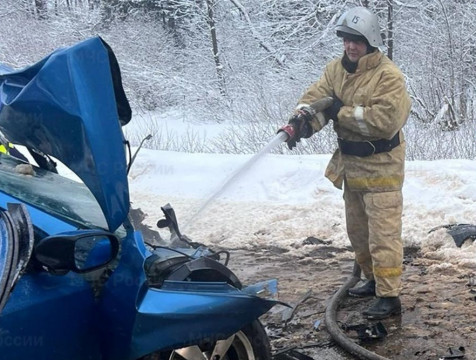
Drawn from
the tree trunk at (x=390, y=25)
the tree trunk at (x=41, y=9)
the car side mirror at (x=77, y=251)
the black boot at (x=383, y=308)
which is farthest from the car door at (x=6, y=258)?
the tree trunk at (x=41, y=9)

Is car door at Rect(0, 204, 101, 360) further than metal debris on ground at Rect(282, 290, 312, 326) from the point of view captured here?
No

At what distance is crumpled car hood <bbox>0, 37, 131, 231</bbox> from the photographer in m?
2.40

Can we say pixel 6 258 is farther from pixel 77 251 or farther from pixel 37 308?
pixel 77 251

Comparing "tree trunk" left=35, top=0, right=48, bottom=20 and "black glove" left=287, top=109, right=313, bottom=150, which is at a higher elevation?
"black glove" left=287, top=109, right=313, bottom=150

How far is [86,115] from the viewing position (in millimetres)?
2393

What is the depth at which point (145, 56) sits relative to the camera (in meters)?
25.8

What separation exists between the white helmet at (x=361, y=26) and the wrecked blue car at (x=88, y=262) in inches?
74.9

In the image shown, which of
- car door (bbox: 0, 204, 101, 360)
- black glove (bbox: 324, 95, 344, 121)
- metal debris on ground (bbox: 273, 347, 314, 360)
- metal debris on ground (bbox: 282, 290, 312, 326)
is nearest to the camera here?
car door (bbox: 0, 204, 101, 360)

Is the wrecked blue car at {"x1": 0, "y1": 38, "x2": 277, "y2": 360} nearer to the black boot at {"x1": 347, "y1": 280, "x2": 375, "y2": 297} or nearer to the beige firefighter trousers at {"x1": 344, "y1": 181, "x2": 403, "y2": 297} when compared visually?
the beige firefighter trousers at {"x1": 344, "y1": 181, "x2": 403, "y2": 297}

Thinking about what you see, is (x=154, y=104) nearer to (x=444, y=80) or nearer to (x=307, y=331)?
(x=444, y=80)

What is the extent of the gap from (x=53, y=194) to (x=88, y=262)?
660 millimetres

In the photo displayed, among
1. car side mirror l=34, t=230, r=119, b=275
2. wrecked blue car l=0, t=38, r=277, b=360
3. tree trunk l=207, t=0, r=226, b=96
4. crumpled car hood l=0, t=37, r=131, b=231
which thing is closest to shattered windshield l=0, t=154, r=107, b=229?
wrecked blue car l=0, t=38, r=277, b=360

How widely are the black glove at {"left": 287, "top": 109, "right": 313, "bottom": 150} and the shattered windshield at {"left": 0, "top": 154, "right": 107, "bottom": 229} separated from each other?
61.3 inches

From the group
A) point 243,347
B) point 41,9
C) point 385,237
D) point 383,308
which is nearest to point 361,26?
point 385,237
